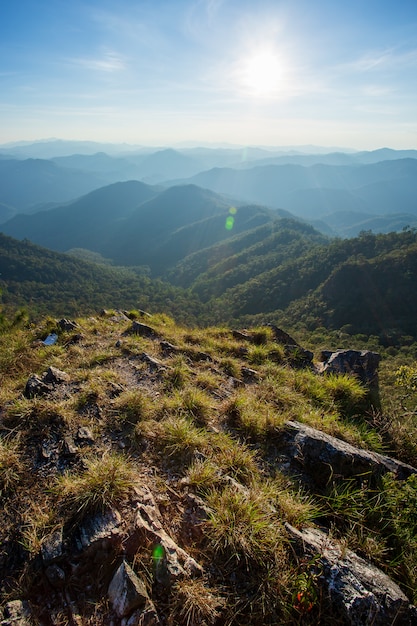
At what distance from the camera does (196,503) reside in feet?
10.1

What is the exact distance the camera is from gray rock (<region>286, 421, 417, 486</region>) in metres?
3.72

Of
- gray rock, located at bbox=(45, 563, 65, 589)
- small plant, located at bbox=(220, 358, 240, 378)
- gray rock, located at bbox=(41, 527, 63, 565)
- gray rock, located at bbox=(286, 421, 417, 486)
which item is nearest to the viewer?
gray rock, located at bbox=(45, 563, 65, 589)

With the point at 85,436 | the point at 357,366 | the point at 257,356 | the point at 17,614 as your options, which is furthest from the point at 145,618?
the point at 357,366

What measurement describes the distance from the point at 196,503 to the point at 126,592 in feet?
3.26

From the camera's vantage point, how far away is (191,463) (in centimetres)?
360

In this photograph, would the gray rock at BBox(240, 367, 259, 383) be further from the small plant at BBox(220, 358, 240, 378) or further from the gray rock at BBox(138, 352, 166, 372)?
the gray rock at BBox(138, 352, 166, 372)

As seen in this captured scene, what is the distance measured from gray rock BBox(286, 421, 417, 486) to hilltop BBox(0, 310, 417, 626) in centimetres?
2

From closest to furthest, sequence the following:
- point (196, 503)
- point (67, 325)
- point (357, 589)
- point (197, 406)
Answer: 1. point (357, 589)
2. point (196, 503)
3. point (197, 406)
4. point (67, 325)

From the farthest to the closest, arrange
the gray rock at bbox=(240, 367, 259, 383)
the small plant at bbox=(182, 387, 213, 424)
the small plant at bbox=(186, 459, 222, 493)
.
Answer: the gray rock at bbox=(240, 367, 259, 383), the small plant at bbox=(182, 387, 213, 424), the small plant at bbox=(186, 459, 222, 493)

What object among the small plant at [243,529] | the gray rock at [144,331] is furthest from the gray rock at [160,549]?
the gray rock at [144,331]

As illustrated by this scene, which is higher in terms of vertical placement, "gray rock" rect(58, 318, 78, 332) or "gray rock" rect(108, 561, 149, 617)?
"gray rock" rect(108, 561, 149, 617)

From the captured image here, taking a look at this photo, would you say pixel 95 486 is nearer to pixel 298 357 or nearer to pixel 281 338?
pixel 298 357

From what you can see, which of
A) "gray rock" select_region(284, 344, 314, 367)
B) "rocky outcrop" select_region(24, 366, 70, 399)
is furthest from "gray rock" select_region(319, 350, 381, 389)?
"rocky outcrop" select_region(24, 366, 70, 399)

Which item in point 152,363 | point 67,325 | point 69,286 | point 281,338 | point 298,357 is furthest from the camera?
point 69,286
